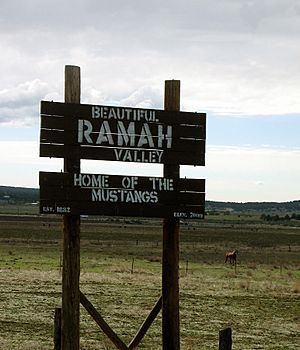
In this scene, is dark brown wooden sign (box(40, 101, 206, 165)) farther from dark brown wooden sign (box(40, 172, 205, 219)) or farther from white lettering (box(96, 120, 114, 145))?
dark brown wooden sign (box(40, 172, 205, 219))

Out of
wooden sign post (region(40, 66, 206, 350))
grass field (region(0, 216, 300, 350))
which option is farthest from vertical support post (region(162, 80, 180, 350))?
grass field (region(0, 216, 300, 350))

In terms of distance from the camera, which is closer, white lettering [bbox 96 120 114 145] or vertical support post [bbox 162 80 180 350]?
white lettering [bbox 96 120 114 145]

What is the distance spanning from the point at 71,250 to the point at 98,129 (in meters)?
1.53

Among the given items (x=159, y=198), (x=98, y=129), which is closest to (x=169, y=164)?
(x=159, y=198)

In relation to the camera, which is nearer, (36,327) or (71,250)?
(71,250)

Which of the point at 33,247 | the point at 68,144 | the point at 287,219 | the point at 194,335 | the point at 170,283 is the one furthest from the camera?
the point at 287,219

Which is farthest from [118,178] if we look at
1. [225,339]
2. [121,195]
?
[225,339]

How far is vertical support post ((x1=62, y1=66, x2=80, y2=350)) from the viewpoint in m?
8.75

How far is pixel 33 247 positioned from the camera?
53.2 meters

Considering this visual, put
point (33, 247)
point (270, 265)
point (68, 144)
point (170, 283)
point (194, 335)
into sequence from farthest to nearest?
point (33, 247) < point (270, 265) < point (194, 335) < point (170, 283) < point (68, 144)

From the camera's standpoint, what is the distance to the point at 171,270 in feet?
30.5

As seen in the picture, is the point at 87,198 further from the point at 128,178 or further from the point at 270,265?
the point at 270,265

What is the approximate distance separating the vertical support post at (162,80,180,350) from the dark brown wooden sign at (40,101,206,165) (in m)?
0.24

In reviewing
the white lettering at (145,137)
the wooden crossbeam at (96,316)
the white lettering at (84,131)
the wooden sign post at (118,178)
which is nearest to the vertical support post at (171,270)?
the wooden sign post at (118,178)
